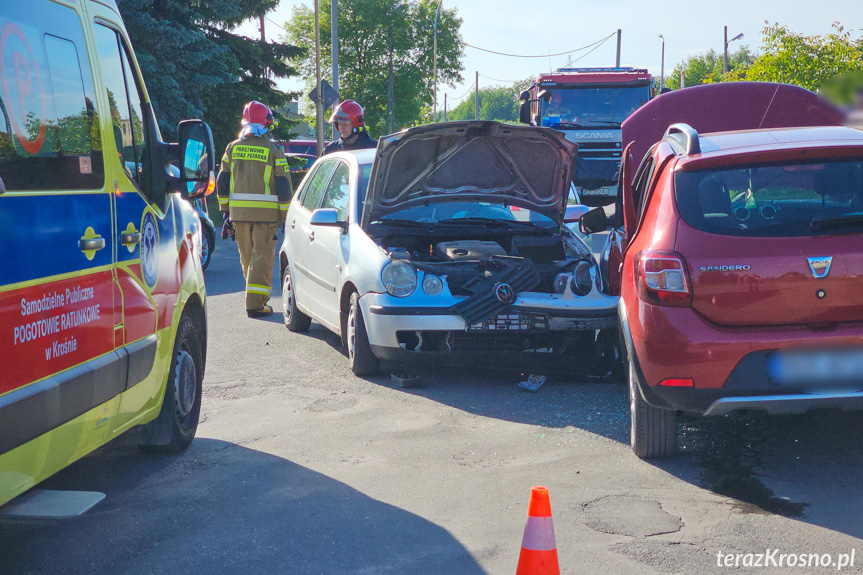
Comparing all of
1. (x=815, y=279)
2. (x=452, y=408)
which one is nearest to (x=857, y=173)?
(x=815, y=279)

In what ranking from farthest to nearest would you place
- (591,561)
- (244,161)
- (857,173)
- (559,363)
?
(244,161) → (559,363) → (857,173) → (591,561)

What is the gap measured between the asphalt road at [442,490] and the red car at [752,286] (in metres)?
0.44

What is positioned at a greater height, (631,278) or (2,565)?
(631,278)

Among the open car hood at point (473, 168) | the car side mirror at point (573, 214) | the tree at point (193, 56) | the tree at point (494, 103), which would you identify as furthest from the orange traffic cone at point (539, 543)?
the tree at point (494, 103)

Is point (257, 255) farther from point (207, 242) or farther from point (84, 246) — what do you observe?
point (84, 246)

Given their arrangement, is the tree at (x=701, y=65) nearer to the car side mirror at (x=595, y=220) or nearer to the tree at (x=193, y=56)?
the tree at (x=193, y=56)

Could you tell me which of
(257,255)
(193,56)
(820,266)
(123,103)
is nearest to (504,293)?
(820,266)

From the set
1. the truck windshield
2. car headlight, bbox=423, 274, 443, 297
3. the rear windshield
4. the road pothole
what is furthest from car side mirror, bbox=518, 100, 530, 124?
the road pothole

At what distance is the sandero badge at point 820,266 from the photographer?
452 centimetres

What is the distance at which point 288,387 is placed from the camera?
276 inches

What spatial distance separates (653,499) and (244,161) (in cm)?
651

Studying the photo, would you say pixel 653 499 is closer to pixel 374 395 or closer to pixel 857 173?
pixel 857 173

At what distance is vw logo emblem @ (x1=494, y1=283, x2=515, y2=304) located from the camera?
6711 mm

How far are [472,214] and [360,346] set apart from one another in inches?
60.2
